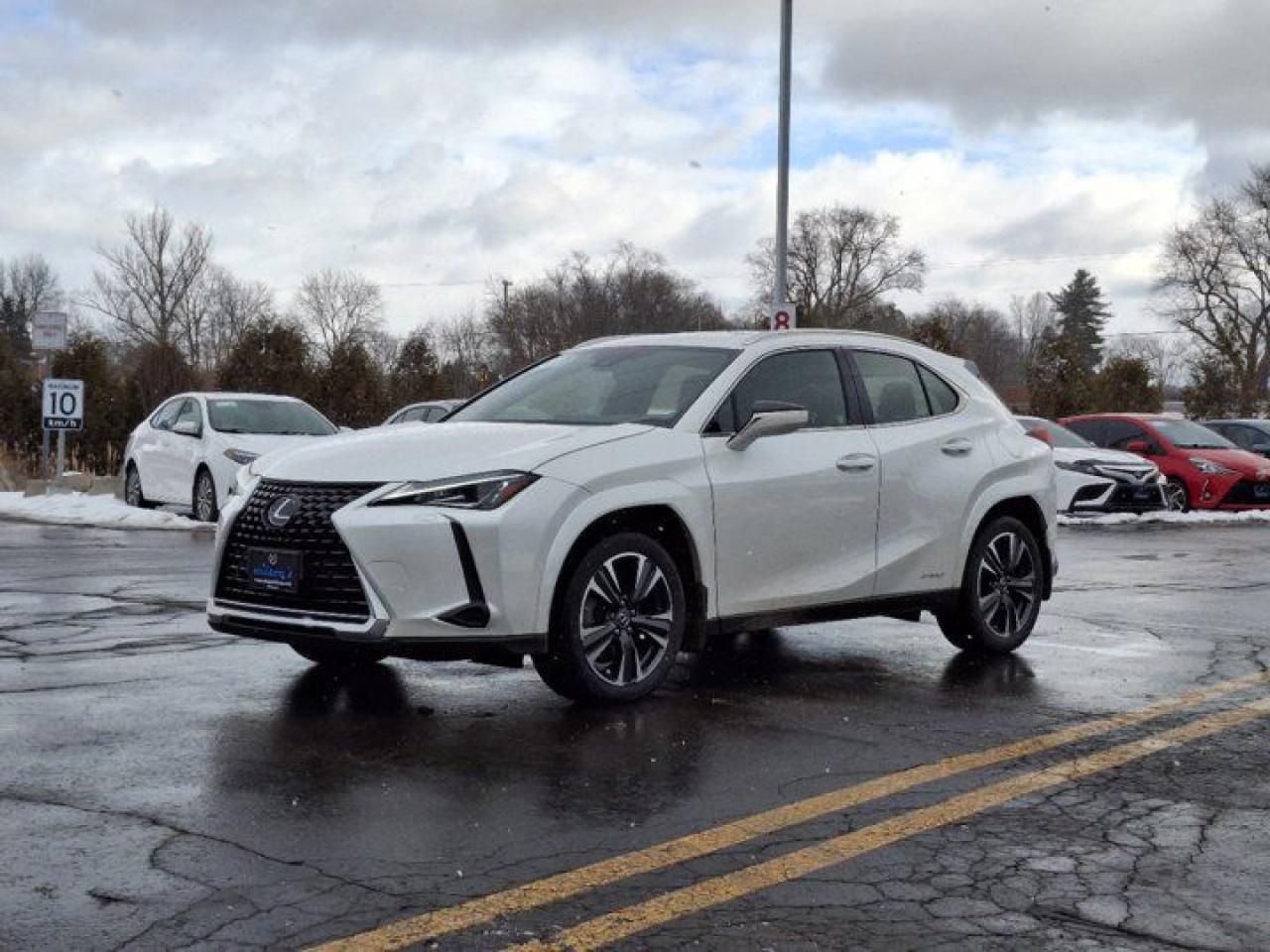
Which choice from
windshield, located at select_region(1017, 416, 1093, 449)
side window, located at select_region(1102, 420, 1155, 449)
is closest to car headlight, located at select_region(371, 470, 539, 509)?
windshield, located at select_region(1017, 416, 1093, 449)

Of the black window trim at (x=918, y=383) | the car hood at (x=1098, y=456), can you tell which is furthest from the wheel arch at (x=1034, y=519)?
the car hood at (x=1098, y=456)

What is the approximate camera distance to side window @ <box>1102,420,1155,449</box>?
2284 cm

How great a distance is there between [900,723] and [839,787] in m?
1.19

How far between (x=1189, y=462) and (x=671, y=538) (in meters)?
17.2

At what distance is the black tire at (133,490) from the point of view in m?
19.5

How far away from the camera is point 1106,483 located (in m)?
20.5

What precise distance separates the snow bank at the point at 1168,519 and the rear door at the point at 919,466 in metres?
12.3

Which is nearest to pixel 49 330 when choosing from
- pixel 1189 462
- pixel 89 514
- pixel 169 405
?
pixel 169 405

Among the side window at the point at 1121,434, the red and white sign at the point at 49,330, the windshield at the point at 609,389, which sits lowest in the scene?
the side window at the point at 1121,434

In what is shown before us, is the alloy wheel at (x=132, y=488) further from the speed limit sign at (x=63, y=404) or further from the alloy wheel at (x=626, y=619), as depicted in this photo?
the alloy wheel at (x=626, y=619)

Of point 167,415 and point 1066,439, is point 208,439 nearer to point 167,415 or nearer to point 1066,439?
point 167,415

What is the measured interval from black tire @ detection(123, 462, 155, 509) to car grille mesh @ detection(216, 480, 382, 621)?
13524mm

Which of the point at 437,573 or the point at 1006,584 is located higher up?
the point at 437,573

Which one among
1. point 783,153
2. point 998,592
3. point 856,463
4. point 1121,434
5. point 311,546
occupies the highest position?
point 783,153
